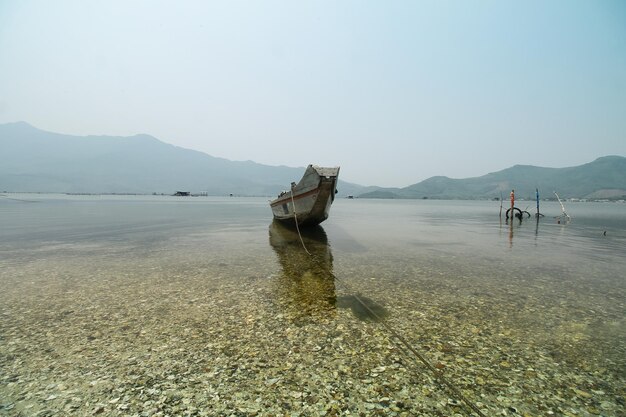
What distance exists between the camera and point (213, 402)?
15.6ft

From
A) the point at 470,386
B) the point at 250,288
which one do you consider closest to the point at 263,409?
the point at 470,386

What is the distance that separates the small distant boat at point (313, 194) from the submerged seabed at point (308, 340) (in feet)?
36.3

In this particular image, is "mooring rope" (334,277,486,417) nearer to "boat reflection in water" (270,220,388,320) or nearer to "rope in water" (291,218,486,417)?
"rope in water" (291,218,486,417)

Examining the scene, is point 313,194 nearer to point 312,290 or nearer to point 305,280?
point 305,280

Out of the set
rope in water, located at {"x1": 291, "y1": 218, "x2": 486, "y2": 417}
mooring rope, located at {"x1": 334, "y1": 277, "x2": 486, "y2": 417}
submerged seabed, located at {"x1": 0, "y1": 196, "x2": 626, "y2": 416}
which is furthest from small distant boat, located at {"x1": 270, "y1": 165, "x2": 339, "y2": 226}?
mooring rope, located at {"x1": 334, "y1": 277, "x2": 486, "y2": 417}

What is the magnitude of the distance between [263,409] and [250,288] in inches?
258

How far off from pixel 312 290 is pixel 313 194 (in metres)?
15.0

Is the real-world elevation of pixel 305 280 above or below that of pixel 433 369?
below

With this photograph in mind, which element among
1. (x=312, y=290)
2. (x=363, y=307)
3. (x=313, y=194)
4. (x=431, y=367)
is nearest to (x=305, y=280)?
(x=312, y=290)

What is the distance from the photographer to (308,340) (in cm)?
690

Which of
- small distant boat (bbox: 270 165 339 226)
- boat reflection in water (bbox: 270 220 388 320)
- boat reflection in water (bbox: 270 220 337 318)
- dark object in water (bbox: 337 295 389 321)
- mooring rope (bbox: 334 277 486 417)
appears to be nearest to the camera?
mooring rope (bbox: 334 277 486 417)

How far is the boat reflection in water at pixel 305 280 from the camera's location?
919 centimetres

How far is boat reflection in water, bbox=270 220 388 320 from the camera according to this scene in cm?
885

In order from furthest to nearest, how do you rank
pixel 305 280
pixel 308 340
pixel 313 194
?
1. pixel 313 194
2. pixel 305 280
3. pixel 308 340
